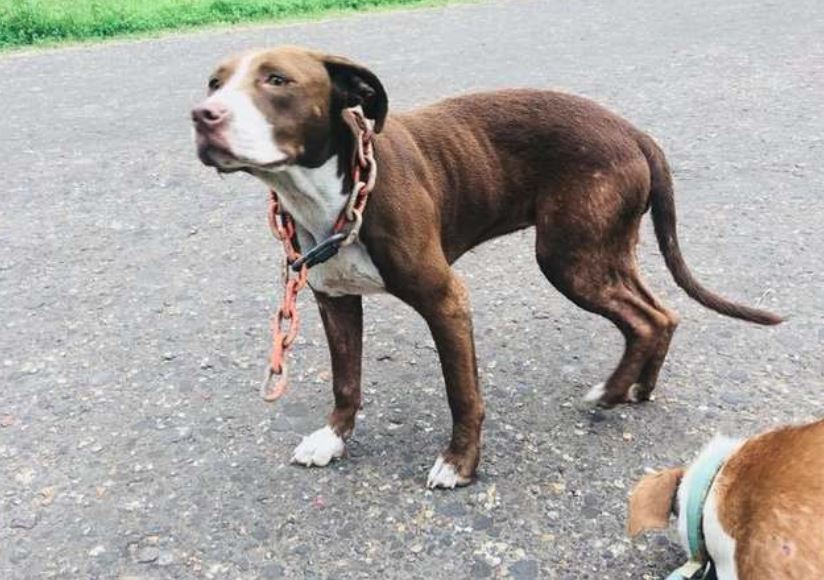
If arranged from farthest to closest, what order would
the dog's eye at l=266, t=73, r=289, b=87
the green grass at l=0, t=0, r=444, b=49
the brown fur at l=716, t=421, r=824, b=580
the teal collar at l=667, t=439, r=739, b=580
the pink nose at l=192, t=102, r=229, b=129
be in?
the green grass at l=0, t=0, r=444, b=49 → the dog's eye at l=266, t=73, r=289, b=87 → the pink nose at l=192, t=102, r=229, b=129 → the teal collar at l=667, t=439, r=739, b=580 → the brown fur at l=716, t=421, r=824, b=580

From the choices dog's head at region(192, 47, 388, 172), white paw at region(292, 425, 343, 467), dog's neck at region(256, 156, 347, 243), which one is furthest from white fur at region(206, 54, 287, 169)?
white paw at region(292, 425, 343, 467)

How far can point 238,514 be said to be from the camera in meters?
3.15

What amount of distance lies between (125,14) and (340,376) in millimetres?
8373

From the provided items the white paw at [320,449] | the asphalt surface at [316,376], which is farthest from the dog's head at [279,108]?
the asphalt surface at [316,376]

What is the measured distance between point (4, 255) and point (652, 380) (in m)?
3.49

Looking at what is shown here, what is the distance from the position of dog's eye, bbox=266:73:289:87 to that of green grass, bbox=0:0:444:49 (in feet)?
27.2

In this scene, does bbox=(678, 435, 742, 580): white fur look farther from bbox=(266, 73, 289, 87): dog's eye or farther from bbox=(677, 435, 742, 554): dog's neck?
bbox=(266, 73, 289, 87): dog's eye

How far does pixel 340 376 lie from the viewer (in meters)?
3.43

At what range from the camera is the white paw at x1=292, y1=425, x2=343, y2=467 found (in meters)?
3.37

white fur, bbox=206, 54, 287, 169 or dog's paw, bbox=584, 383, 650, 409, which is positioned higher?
white fur, bbox=206, 54, 287, 169

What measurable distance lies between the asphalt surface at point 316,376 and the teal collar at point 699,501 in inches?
14.6

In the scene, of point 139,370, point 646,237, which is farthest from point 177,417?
point 646,237

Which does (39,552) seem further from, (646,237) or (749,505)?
(646,237)

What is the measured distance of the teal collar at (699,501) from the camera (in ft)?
7.75
